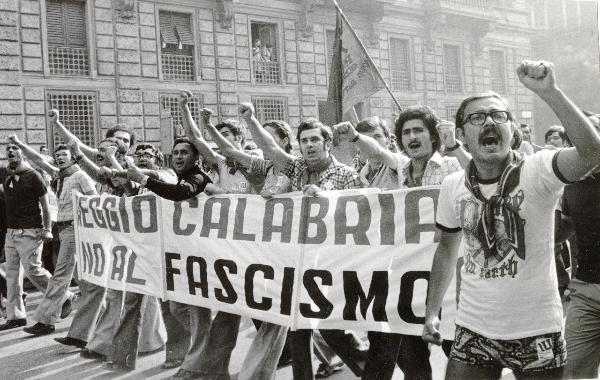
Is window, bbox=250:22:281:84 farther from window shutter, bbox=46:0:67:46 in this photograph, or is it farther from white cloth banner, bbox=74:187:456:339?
white cloth banner, bbox=74:187:456:339

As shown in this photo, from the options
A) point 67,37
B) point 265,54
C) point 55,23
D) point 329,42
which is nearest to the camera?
point 55,23

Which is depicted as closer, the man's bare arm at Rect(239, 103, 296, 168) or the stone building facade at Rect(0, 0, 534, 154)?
the man's bare arm at Rect(239, 103, 296, 168)

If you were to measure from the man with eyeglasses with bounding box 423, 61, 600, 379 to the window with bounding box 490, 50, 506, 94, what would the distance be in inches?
203

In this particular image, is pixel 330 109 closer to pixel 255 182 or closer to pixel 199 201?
pixel 255 182

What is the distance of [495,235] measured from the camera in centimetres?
246

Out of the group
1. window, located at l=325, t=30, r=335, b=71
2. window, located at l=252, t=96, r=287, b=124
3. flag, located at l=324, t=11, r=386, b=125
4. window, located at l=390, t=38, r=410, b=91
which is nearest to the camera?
flag, located at l=324, t=11, r=386, b=125

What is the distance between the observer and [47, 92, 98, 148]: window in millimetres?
14234

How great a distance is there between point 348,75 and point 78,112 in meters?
9.52

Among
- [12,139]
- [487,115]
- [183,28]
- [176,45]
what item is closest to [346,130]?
[487,115]

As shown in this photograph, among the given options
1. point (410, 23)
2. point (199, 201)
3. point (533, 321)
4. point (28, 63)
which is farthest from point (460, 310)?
point (28, 63)

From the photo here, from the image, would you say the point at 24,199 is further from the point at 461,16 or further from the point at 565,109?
the point at 565,109

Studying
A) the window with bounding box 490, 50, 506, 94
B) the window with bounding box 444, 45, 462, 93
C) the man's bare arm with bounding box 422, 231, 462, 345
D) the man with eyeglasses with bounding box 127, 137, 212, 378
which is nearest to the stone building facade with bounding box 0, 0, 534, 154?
the window with bounding box 444, 45, 462, 93

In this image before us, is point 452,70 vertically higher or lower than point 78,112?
lower

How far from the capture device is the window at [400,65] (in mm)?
8836
